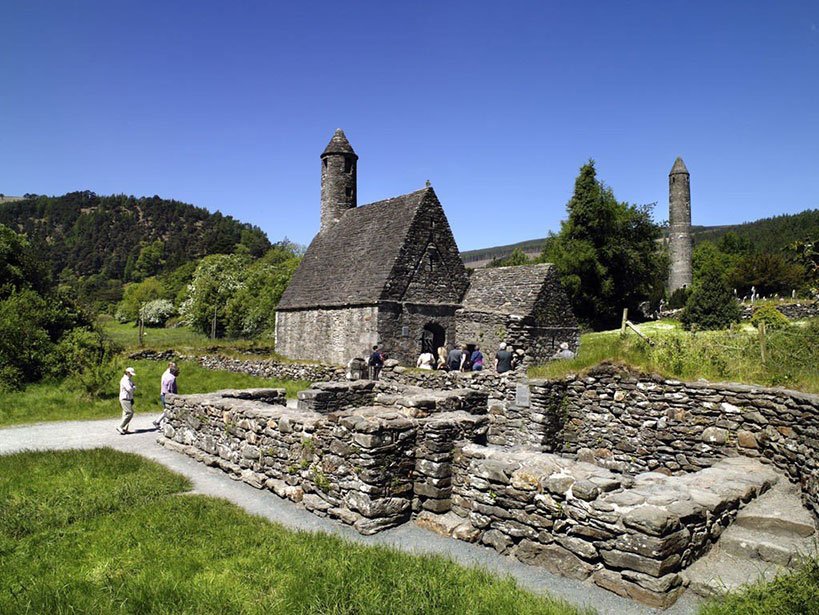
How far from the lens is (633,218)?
5612 centimetres

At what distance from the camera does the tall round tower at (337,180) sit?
3444 centimetres

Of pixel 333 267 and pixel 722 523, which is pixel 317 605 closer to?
pixel 722 523

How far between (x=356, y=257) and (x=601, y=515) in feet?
77.0

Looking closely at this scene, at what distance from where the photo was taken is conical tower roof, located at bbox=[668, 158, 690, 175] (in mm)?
68125

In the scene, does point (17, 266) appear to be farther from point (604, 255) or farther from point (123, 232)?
point (123, 232)

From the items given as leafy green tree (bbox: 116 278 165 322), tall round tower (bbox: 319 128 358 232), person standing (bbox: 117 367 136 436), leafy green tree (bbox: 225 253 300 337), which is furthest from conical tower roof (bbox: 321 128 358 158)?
leafy green tree (bbox: 116 278 165 322)

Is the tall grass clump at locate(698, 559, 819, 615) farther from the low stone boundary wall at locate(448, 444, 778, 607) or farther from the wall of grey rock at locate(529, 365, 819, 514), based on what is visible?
the wall of grey rock at locate(529, 365, 819, 514)

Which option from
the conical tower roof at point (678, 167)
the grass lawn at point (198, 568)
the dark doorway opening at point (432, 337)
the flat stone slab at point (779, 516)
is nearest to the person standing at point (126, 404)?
the grass lawn at point (198, 568)

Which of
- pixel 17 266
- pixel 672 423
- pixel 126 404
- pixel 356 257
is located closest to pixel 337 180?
pixel 356 257

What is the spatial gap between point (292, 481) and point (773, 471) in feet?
24.0

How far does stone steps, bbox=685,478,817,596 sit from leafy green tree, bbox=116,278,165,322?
10027cm

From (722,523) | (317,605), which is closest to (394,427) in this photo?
(317,605)

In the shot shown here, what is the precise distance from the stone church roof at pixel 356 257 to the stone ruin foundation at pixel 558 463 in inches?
548

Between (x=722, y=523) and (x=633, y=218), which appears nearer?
(x=722, y=523)
